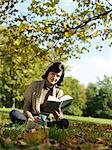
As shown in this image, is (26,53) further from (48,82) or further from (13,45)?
(48,82)

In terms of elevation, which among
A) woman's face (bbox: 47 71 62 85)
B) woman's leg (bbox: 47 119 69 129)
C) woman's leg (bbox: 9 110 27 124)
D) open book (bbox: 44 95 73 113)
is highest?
woman's face (bbox: 47 71 62 85)

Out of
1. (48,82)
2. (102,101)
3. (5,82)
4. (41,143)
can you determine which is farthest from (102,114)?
(41,143)

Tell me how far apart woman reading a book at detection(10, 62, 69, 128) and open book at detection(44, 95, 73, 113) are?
7 cm

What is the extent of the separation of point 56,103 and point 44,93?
0.52 m

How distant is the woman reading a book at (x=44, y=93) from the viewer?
6949 mm

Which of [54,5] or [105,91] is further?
[105,91]

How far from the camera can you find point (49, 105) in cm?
691

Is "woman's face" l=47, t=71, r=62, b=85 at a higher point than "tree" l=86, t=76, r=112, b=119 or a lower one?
lower

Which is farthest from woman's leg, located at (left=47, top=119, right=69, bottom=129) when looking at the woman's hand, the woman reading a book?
the woman's hand

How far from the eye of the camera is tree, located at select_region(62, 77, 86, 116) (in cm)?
7838

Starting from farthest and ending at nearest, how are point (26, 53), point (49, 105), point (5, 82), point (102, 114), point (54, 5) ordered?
1. point (102, 114)
2. point (5, 82)
3. point (26, 53)
4. point (54, 5)
5. point (49, 105)

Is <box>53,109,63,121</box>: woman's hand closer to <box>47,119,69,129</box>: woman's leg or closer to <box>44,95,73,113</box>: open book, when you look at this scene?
<box>44,95,73,113</box>: open book

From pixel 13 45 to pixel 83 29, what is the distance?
2.14 metres

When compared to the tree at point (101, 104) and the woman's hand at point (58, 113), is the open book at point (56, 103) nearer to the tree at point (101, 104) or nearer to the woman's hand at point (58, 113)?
the woman's hand at point (58, 113)
